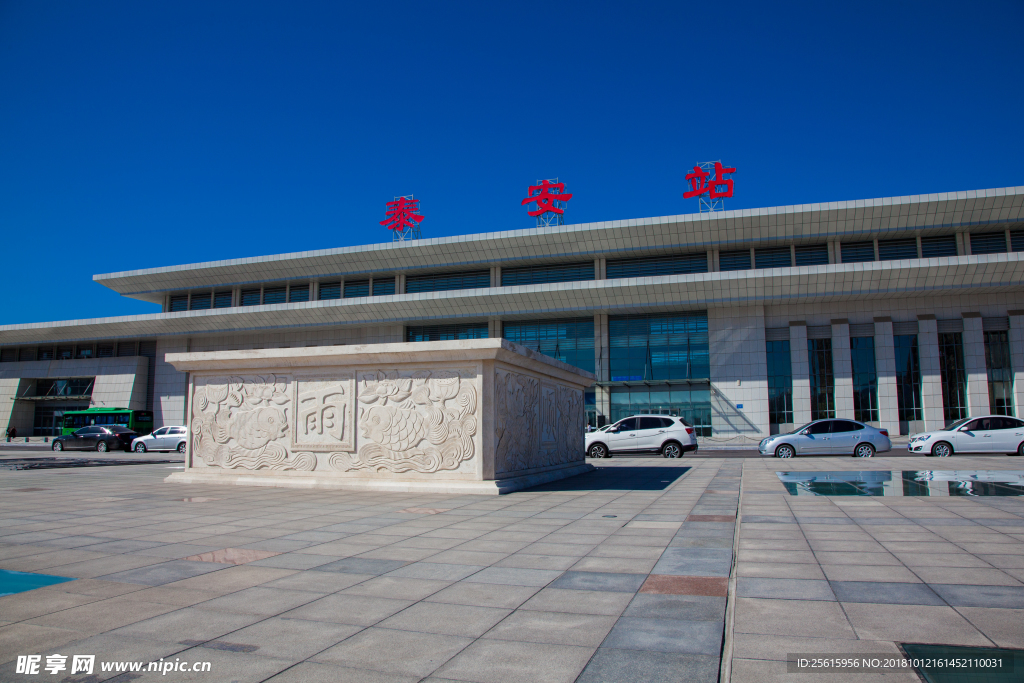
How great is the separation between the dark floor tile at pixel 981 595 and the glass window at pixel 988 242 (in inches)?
1512

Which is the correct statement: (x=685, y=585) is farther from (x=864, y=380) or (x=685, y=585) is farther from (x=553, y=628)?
(x=864, y=380)

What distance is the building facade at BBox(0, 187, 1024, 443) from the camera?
113 feet

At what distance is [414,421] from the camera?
37.4ft

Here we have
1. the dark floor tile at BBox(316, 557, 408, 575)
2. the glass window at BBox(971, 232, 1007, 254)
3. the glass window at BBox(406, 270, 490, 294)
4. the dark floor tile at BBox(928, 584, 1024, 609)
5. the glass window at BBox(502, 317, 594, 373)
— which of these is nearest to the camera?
the dark floor tile at BBox(928, 584, 1024, 609)

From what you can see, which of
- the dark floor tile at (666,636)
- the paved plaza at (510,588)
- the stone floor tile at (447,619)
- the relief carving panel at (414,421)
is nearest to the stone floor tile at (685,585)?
the paved plaza at (510,588)

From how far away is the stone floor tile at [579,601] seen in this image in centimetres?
409

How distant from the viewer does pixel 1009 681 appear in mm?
2844

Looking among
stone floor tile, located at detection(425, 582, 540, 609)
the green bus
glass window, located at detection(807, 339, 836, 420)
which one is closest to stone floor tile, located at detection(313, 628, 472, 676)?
stone floor tile, located at detection(425, 582, 540, 609)

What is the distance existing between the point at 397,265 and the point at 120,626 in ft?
→ 130

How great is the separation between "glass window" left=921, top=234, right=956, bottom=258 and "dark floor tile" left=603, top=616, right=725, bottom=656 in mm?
39089

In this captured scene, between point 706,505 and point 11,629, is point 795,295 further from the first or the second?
point 11,629

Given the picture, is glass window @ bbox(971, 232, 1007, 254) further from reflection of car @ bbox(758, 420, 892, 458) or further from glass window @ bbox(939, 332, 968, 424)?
reflection of car @ bbox(758, 420, 892, 458)

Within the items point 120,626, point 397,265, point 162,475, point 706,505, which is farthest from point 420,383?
point 397,265

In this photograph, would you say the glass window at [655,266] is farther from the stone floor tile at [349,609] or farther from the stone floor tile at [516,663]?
the stone floor tile at [516,663]
